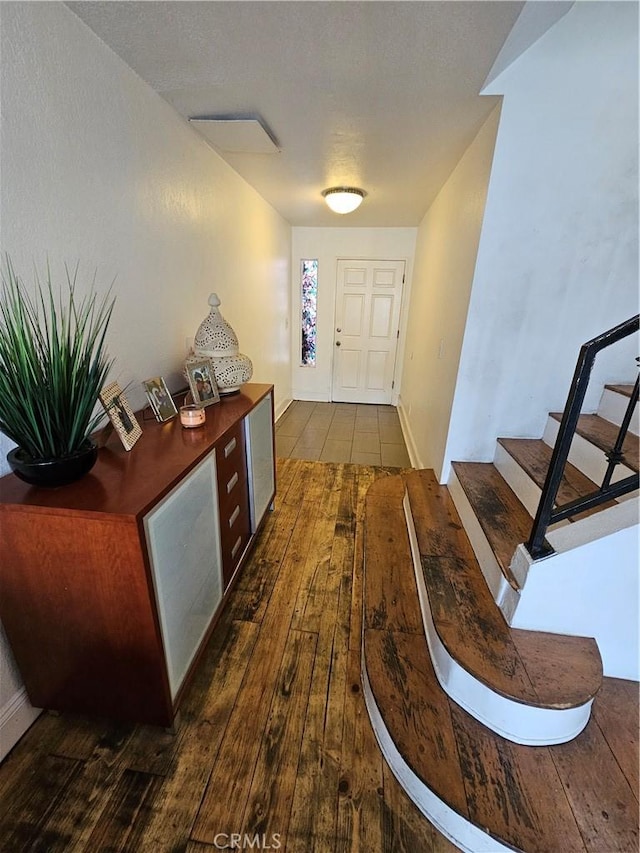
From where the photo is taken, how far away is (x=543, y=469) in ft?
5.80

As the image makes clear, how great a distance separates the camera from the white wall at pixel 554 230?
1.54 meters

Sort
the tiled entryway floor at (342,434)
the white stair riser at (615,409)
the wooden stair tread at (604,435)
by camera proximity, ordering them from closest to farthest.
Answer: the wooden stair tread at (604,435), the white stair riser at (615,409), the tiled entryway floor at (342,434)

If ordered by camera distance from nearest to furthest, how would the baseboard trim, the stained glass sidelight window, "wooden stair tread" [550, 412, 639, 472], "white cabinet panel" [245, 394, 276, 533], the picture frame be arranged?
the baseboard trim < the picture frame < "wooden stair tread" [550, 412, 639, 472] < "white cabinet panel" [245, 394, 276, 533] < the stained glass sidelight window

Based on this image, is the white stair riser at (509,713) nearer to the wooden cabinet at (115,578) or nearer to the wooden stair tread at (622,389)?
the wooden cabinet at (115,578)

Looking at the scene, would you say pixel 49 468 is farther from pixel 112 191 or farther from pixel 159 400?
pixel 112 191

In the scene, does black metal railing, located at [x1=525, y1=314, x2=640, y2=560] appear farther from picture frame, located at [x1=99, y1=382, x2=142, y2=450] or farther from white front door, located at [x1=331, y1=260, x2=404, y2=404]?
white front door, located at [x1=331, y1=260, x2=404, y2=404]

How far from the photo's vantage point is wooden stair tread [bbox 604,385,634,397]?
1863 mm

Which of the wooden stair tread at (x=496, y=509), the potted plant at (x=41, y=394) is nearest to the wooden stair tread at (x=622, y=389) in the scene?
the wooden stair tread at (x=496, y=509)

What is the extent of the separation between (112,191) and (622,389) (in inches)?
105

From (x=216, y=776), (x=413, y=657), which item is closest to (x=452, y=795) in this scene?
(x=413, y=657)

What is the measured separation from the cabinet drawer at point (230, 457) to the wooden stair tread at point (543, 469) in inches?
56.1

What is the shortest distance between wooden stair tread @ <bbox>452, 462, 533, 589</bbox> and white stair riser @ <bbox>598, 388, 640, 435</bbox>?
65cm

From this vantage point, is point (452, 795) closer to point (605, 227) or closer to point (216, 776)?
point (216, 776)

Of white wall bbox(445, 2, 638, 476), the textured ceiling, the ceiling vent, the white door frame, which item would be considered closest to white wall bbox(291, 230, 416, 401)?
the white door frame
